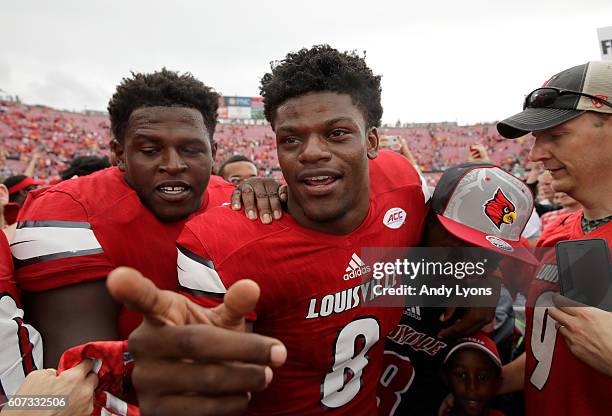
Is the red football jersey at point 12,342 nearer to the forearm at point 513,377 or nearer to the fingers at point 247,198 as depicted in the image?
the fingers at point 247,198

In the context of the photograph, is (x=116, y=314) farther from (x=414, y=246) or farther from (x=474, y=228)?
(x=474, y=228)

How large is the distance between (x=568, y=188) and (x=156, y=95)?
194 cm

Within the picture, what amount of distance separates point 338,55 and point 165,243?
116 centimetres

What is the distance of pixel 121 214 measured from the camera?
1.84 metres

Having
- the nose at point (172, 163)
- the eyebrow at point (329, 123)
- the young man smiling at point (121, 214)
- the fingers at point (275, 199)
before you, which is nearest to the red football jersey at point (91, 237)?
the young man smiling at point (121, 214)

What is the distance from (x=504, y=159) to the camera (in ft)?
106

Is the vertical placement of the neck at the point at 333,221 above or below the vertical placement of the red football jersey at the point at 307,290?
above

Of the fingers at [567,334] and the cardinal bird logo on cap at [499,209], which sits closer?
the fingers at [567,334]

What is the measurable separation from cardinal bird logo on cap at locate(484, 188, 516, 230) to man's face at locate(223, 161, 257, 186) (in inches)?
165

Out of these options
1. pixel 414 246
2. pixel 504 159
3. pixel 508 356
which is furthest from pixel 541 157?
pixel 504 159

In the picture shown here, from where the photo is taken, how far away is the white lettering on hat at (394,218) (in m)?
1.92

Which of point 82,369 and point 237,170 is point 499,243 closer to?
point 82,369

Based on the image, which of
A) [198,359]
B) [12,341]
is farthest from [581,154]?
[12,341]

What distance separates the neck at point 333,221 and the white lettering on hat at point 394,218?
139 millimetres
